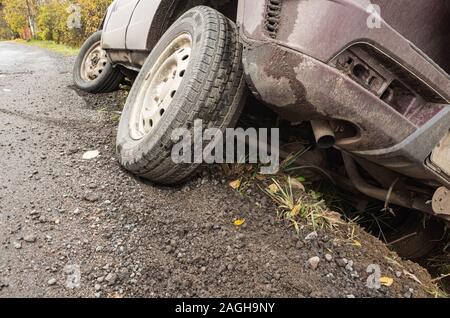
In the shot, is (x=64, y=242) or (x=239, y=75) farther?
(x=239, y=75)

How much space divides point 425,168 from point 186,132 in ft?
3.81

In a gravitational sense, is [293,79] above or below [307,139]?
above

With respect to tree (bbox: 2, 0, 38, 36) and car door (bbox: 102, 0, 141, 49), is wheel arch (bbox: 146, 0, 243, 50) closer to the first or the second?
car door (bbox: 102, 0, 141, 49)

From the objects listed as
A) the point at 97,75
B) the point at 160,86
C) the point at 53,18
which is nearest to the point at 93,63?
the point at 97,75

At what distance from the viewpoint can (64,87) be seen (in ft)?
16.7

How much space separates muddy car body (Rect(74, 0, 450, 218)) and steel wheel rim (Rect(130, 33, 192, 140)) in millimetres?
574

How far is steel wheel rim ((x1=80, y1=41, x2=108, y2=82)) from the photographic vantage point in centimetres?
478

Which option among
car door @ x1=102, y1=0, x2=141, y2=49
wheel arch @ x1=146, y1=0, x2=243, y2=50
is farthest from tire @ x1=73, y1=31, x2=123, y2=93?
wheel arch @ x1=146, y1=0, x2=243, y2=50

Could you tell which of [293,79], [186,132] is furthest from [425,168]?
[186,132]

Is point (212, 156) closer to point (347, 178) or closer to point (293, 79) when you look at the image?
point (293, 79)

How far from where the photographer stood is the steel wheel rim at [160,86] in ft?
7.88

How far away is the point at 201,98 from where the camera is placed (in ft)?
6.74

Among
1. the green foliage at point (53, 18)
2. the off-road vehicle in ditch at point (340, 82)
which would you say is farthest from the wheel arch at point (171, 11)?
the green foliage at point (53, 18)

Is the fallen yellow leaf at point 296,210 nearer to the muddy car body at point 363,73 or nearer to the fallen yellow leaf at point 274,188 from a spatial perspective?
the fallen yellow leaf at point 274,188
